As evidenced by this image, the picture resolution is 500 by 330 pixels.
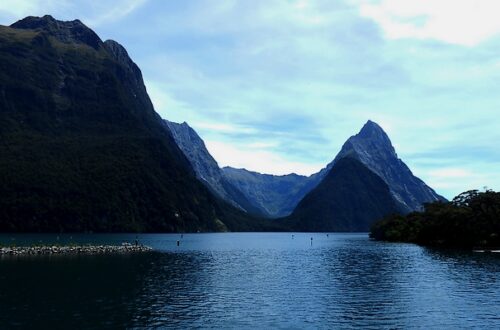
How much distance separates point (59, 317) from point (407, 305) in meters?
44.3

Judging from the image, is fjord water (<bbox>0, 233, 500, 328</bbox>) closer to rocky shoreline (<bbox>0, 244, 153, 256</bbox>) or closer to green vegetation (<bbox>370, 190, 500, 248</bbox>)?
rocky shoreline (<bbox>0, 244, 153, 256</bbox>)

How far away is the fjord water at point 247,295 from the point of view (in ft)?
180

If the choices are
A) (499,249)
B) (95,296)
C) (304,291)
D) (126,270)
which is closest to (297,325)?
(304,291)

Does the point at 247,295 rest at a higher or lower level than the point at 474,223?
lower

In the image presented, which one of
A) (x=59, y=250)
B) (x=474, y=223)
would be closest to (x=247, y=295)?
(x=59, y=250)

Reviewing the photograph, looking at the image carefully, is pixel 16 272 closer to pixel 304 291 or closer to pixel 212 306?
pixel 212 306

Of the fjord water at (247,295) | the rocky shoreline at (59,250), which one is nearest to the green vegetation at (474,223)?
the fjord water at (247,295)

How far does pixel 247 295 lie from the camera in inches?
2852

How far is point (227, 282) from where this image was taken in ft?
286

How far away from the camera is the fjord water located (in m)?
54.7

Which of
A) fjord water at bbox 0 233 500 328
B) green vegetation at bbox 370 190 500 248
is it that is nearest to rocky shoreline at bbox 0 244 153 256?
fjord water at bbox 0 233 500 328

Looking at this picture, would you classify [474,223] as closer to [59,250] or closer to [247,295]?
[247,295]

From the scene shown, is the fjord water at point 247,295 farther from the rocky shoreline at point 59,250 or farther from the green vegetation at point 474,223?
the green vegetation at point 474,223

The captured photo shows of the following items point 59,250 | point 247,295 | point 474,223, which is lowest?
point 247,295
